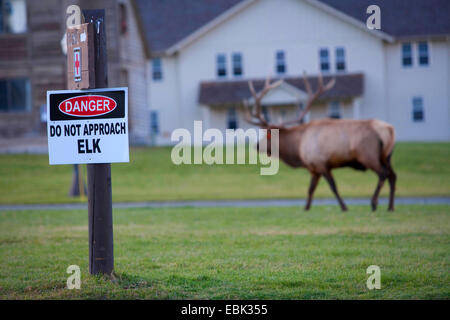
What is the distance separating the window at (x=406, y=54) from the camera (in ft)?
124

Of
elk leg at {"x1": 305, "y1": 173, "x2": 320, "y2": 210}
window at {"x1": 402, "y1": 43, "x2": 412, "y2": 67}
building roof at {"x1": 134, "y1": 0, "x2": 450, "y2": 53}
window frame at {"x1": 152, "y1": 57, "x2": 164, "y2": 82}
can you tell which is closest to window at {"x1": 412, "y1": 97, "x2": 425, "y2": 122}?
window at {"x1": 402, "y1": 43, "x2": 412, "y2": 67}

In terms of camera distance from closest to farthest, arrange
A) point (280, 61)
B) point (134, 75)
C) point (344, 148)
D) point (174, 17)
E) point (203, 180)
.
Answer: point (344, 148), point (203, 180), point (134, 75), point (280, 61), point (174, 17)

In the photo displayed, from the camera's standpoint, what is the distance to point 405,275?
24.3ft

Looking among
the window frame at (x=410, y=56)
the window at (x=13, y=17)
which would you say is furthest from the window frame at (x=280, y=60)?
the window at (x=13, y=17)

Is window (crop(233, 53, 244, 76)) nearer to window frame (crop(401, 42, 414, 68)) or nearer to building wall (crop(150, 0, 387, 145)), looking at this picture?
building wall (crop(150, 0, 387, 145))

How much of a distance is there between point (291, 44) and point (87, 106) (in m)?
31.5

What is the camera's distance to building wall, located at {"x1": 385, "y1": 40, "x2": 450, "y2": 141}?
37625mm

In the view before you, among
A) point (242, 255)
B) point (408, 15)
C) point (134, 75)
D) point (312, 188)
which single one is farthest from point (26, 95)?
point (242, 255)

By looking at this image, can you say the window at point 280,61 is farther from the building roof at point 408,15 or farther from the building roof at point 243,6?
the building roof at point 408,15

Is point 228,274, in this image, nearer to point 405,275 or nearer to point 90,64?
point 405,275

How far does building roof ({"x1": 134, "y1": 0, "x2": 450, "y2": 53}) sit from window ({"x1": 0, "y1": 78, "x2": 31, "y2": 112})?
732cm

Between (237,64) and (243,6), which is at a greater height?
(243,6)

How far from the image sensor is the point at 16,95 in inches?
1215

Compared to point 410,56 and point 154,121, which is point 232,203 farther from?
point 410,56
